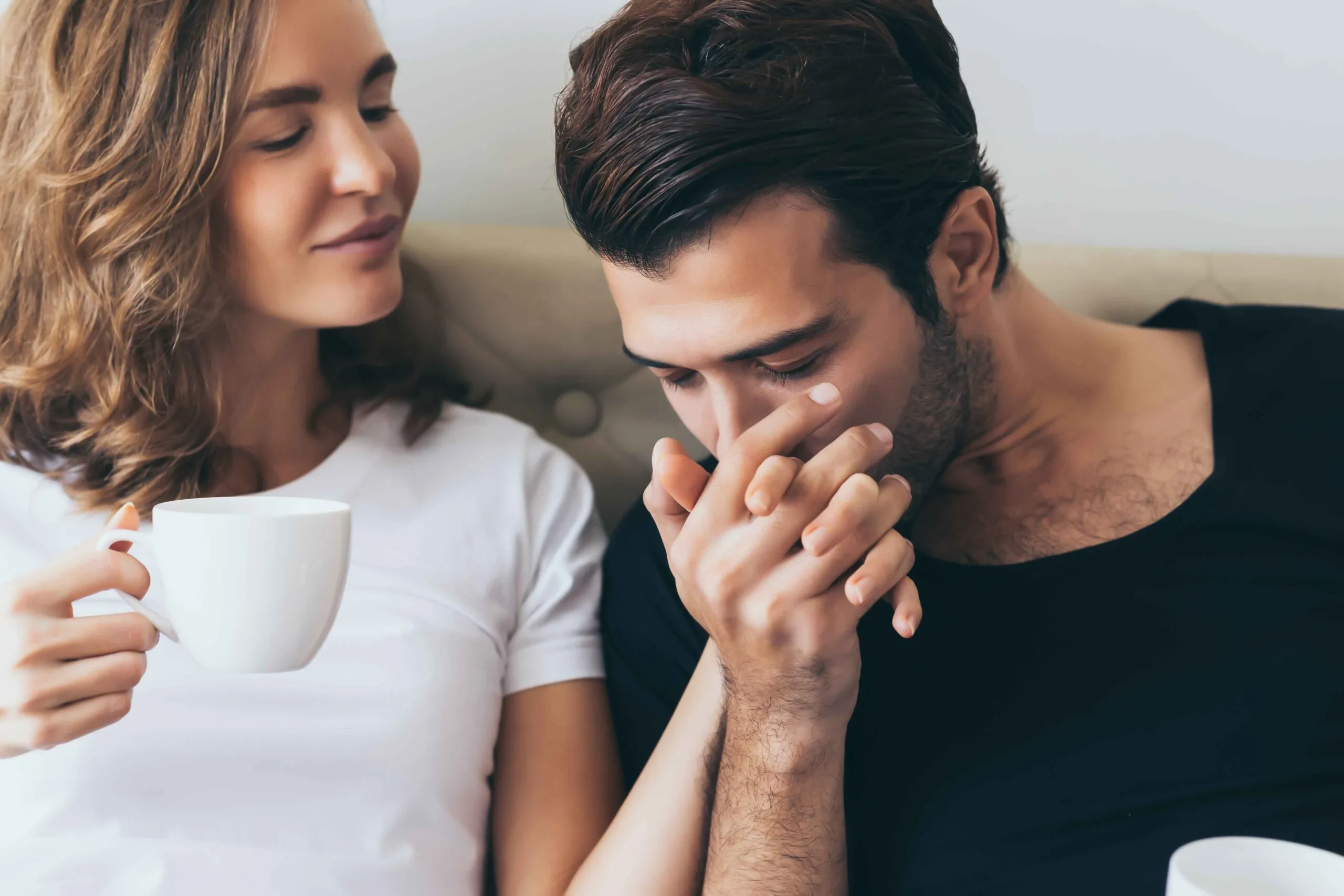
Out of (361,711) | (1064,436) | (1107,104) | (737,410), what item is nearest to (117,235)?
(361,711)

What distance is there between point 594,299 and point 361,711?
54 centimetres

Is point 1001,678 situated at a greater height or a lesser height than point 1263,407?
lesser

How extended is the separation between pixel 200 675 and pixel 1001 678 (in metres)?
0.75

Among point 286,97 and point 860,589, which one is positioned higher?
point 286,97

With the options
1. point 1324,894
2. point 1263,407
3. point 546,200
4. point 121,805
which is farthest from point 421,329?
point 1324,894

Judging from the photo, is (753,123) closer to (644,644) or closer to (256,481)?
(644,644)

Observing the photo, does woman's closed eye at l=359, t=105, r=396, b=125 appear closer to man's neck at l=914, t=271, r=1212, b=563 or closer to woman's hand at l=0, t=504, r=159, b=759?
woman's hand at l=0, t=504, r=159, b=759

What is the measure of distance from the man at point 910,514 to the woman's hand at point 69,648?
40 centimetres

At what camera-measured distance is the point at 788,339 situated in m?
0.91

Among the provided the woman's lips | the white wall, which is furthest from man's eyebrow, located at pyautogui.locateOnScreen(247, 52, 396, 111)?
the white wall

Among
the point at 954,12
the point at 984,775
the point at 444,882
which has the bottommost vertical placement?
the point at 444,882

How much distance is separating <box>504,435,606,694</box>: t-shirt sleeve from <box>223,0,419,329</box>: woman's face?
0.88 ft

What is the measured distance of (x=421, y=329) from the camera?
53.4 inches

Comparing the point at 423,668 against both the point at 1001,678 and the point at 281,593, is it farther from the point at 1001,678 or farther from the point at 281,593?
the point at 1001,678
